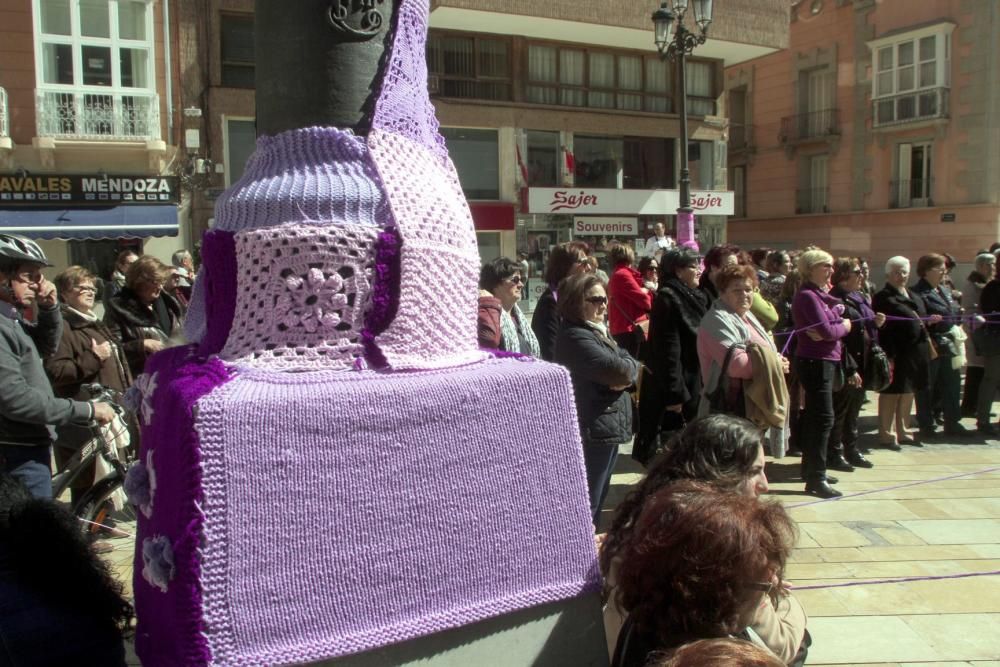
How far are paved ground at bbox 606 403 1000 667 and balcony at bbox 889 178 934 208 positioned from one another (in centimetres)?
2286

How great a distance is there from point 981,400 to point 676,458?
6752 millimetres

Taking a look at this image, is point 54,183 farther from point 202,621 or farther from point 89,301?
point 202,621

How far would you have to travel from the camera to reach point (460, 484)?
1751mm

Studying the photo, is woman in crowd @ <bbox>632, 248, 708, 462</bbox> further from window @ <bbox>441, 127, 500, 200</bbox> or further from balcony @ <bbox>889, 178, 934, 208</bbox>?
balcony @ <bbox>889, 178, 934, 208</bbox>

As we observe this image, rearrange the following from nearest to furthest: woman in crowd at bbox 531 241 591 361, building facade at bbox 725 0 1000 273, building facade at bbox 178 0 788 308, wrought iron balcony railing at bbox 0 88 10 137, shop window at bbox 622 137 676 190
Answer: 1. woman in crowd at bbox 531 241 591 361
2. wrought iron balcony railing at bbox 0 88 10 137
3. building facade at bbox 178 0 788 308
4. shop window at bbox 622 137 676 190
5. building facade at bbox 725 0 1000 273

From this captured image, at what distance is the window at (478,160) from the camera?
2000 cm

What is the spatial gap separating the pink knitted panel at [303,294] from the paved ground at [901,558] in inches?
107

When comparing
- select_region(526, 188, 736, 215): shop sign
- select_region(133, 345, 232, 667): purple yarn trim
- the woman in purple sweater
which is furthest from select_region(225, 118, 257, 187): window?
select_region(133, 345, 232, 667): purple yarn trim

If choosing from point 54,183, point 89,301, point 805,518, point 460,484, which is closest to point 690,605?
point 460,484

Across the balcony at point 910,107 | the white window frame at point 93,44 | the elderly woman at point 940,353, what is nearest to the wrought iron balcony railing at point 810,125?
the balcony at point 910,107

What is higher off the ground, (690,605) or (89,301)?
(89,301)

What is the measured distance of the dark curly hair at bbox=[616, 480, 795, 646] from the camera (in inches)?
70.5

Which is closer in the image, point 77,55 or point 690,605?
point 690,605

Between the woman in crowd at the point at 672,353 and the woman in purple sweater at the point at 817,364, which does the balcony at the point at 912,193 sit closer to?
the woman in purple sweater at the point at 817,364
